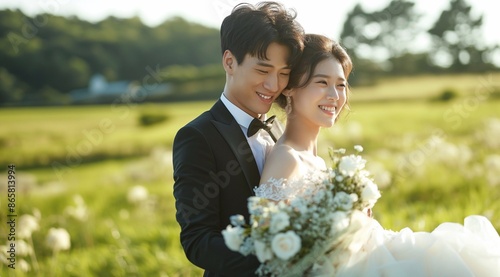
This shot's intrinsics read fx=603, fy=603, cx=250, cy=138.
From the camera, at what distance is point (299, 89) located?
134 inches

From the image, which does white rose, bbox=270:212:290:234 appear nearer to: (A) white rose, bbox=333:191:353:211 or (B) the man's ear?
(A) white rose, bbox=333:191:353:211

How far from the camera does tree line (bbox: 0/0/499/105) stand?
1672cm

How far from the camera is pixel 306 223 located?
8.31ft

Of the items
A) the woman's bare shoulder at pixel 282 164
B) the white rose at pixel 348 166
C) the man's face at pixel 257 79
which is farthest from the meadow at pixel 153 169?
the white rose at pixel 348 166

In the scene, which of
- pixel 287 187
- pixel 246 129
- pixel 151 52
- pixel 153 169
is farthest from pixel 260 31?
pixel 151 52

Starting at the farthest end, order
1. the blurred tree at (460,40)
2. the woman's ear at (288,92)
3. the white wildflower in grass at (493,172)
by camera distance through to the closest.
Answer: the blurred tree at (460,40)
the white wildflower in grass at (493,172)
the woman's ear at (288,92)

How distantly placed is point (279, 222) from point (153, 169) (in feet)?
34.5

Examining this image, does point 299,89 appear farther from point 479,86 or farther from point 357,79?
point 357,79

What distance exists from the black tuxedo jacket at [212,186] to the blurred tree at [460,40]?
14.2 m

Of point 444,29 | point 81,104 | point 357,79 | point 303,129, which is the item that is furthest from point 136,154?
point 303,129

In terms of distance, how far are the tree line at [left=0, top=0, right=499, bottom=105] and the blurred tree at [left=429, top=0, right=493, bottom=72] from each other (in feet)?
0.09

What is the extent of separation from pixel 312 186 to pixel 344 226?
356 mm

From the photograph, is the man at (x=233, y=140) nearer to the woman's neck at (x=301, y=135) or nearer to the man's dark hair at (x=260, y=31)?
the man's dark hair at (x=260, y=31)

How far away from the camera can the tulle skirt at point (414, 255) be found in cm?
282
